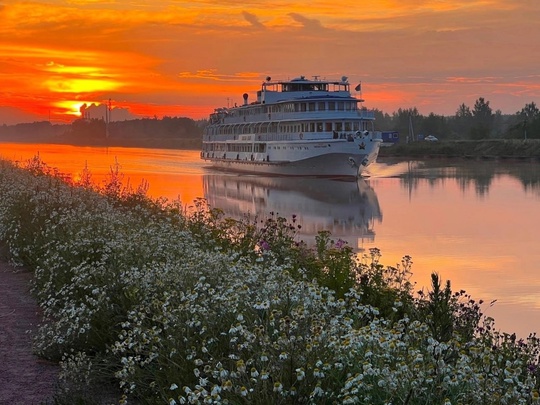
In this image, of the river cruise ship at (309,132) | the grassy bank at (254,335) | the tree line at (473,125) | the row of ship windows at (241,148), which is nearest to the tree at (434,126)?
the tree line at (473,125)

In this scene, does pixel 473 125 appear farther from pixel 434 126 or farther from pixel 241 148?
pixel 241 148

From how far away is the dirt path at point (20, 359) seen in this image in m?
6.58

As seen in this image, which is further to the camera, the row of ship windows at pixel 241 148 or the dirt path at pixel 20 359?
the row of ship windows at pixel 241 148

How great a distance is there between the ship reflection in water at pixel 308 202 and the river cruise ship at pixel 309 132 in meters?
1.40

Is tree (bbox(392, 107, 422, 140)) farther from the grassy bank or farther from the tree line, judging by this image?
the grassy bank

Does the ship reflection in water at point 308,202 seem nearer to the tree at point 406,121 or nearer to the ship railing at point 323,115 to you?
the ship railing at point 323,115

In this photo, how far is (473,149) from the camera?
86500 mm

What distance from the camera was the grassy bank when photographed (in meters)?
4.37

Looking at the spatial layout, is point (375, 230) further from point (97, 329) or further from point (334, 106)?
point (334, 106)

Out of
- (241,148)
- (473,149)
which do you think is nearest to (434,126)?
(473,149)

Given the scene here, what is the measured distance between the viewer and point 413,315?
796 cm

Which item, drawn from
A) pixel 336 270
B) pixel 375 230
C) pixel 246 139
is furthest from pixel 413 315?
pixel 246 139

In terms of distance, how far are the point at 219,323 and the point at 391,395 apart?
2.03 meters

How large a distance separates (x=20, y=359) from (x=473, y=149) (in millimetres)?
83728
